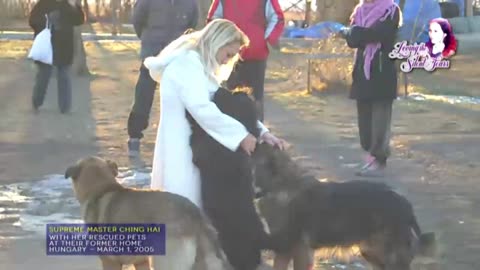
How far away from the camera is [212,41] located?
17.6 feet

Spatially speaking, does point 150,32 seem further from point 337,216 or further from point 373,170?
point 337,216

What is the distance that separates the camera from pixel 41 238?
672 cm

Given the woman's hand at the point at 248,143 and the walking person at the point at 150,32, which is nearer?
the woman's hand at the point at 248,143

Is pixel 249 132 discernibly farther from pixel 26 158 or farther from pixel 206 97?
pixel 26 158

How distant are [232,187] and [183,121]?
475 millimetres

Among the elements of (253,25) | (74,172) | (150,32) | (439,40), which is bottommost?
(439,40)

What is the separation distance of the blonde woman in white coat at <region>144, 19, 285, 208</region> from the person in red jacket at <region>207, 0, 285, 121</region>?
147 inches

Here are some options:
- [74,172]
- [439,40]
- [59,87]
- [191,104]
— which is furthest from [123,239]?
[439,40]

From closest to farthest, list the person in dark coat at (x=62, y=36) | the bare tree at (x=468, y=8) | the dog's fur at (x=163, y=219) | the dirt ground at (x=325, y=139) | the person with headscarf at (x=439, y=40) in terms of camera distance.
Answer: the dog's fur at (x=163, y=219), the dirt ground at (x=325, y=139), the person in dark coat at (x=62, y=36), the person with headscarf at (x=439, y=40), the bare tree at (x=468, y=8)

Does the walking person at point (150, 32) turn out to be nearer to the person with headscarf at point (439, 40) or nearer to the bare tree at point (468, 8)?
the person with headscarf at point (439, 40)

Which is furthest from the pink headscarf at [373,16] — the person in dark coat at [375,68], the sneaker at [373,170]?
the sneaker at [373,170]

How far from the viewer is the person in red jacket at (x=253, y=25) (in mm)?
9266

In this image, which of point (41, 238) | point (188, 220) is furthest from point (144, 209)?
point (41, 238)

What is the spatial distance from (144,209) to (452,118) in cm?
891
